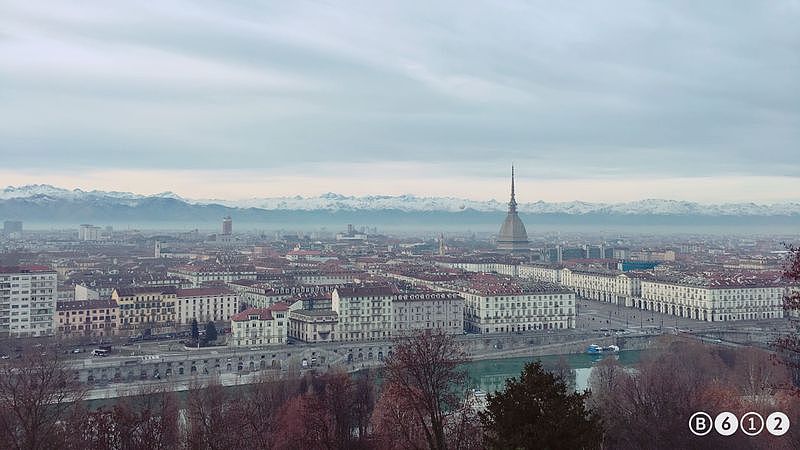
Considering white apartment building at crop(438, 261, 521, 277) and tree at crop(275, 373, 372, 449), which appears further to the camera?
white apartment building at crop(438, 261, 521, 277)

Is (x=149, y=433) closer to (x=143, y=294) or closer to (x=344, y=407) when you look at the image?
(x=344, y=407)

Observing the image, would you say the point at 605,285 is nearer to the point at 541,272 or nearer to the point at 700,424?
the point at 541,272

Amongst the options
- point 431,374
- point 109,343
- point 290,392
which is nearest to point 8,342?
point 109,343

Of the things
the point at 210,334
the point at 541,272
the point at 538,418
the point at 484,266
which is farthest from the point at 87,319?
the point at 484,266

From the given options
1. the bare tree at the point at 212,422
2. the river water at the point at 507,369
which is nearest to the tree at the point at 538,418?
the bare tree at the point at 212,422

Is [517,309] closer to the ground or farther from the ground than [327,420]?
closer to the ground

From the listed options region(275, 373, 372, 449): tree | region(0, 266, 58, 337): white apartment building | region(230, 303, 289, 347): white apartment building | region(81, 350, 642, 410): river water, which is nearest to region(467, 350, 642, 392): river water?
region(81, 350, 642, 410): river water

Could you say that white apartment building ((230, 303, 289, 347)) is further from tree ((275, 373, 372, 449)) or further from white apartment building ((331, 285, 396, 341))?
tree ((275, 373, 372, 449))
